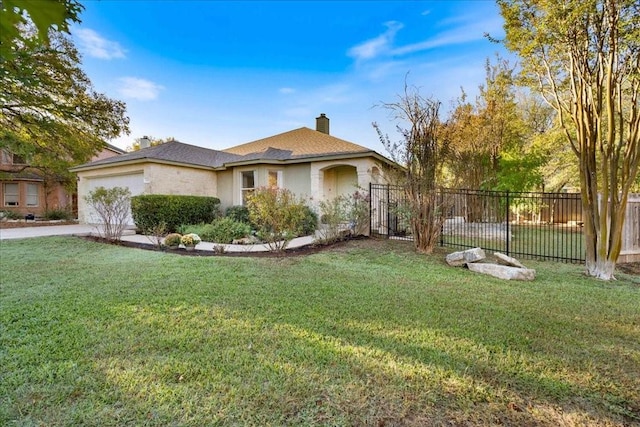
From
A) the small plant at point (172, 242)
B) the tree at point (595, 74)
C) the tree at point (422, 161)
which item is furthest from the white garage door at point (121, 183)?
the tree at point (595, 74)

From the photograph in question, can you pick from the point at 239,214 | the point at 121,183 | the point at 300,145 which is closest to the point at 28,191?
the point at 121,183

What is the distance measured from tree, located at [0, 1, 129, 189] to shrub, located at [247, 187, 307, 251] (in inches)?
403

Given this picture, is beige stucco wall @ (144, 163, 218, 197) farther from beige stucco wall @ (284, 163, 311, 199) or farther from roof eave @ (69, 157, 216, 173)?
beige stucco wall @ (284, 163, 311, 199)

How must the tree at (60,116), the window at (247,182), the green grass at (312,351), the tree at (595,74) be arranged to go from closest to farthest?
the green grass at (312,351)
the tree at (595,74)
the tree at (60,116)
the window at (247,182)

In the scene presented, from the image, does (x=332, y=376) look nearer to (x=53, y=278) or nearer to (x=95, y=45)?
(x=53, y=278)

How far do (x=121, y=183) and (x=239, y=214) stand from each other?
599cm

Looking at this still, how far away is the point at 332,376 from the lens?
8.21 feet

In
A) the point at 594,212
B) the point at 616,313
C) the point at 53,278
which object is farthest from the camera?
the point at 594,212

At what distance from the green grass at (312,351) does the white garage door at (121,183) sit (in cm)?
884

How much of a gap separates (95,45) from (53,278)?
7.28 meters

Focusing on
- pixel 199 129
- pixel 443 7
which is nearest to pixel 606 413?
pixel 443 7

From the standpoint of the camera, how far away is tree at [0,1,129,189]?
1265 centimetres

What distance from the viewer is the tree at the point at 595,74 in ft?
18.2

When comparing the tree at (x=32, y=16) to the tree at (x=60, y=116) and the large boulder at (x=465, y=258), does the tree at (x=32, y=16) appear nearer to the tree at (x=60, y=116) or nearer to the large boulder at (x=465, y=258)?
the large boulder at (x=465, y=258)
